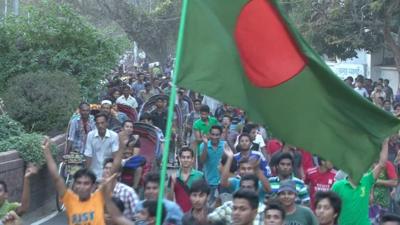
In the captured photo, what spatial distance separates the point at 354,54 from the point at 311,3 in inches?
177

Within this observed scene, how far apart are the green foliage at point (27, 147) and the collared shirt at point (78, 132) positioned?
492 mm

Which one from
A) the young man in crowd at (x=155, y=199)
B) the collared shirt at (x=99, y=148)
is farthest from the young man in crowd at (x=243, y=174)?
the collared shirt at (x=99, y=148)

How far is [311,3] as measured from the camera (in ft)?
92.7

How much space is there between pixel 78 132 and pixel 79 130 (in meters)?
0.03

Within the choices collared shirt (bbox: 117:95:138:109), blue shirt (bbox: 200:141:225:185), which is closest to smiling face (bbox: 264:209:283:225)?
blue shirt (bbox: 200:141:225:185)

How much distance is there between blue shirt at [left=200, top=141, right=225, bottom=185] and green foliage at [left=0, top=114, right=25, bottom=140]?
12.0ft

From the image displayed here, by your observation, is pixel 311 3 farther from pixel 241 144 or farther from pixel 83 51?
pixel 241 144

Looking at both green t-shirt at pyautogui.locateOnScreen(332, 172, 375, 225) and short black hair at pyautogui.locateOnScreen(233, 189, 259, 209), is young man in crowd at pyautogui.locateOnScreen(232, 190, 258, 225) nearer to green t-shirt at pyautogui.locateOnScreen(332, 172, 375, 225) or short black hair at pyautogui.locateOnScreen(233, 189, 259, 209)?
short black hair at pyautogui.locateOnScreen(233, 189, 259, 209)

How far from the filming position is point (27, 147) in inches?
566

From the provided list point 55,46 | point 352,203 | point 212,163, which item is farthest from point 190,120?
point 352,203

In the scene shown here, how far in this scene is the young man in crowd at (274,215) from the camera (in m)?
7.51

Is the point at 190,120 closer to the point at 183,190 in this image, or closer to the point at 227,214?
the point at 183,190

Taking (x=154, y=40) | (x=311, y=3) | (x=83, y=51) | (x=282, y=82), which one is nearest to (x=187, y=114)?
(x=83, y=51)

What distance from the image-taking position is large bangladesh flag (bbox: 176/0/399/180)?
672 cm
